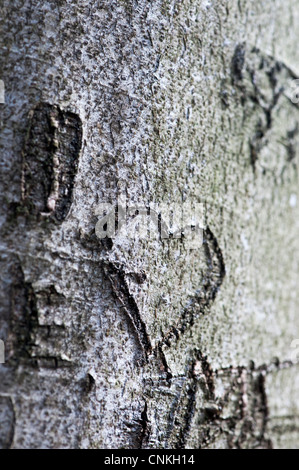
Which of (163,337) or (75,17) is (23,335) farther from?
(75,17)

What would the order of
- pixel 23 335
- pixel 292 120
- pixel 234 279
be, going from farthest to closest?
pixel 292 120 < pixel 234 279 < pixel 23 335

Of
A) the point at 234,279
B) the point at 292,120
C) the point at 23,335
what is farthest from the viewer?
the point at 292,120

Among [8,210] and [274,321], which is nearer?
[8,210]

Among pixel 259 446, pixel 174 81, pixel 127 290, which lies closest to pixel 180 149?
pixel 174 81

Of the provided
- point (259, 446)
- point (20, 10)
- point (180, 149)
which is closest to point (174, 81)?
point (180, 149)

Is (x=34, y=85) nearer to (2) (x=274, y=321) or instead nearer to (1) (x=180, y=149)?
(1) (x=180, y=149)

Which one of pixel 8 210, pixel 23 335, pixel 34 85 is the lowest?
pixel 23 335

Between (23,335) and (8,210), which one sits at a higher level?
(8,210)
